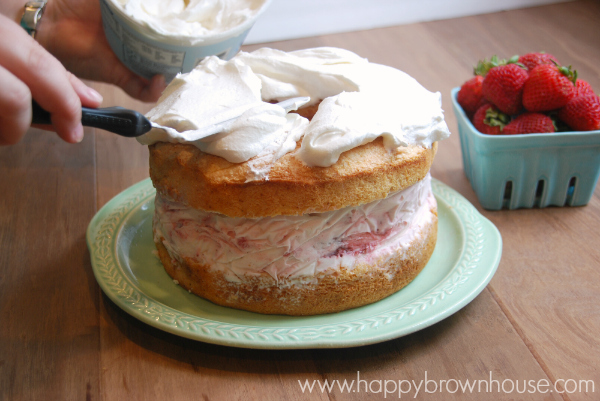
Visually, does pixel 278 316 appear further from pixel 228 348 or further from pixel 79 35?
pixel 79 35

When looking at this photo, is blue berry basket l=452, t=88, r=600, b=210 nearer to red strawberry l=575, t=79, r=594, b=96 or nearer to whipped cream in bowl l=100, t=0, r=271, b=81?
red strawberry l=575, t=79, r=594, b=96

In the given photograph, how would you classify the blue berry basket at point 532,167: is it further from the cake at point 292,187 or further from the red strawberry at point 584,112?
the cake at point 292,187

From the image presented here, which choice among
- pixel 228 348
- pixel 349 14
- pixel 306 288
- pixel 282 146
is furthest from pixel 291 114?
pixel 349 14

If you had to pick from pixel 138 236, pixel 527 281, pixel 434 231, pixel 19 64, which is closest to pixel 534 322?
pixel 527 281

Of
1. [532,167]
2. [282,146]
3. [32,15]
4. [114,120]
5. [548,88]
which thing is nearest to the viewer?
[114,120]

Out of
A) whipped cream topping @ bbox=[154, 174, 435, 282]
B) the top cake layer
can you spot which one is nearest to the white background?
the top cake layer

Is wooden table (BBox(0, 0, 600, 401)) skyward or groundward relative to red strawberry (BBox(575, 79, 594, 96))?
groundward

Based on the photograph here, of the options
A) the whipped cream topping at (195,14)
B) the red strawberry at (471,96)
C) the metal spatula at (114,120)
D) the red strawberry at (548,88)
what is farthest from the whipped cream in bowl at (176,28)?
the red strawberry at (548,88)
